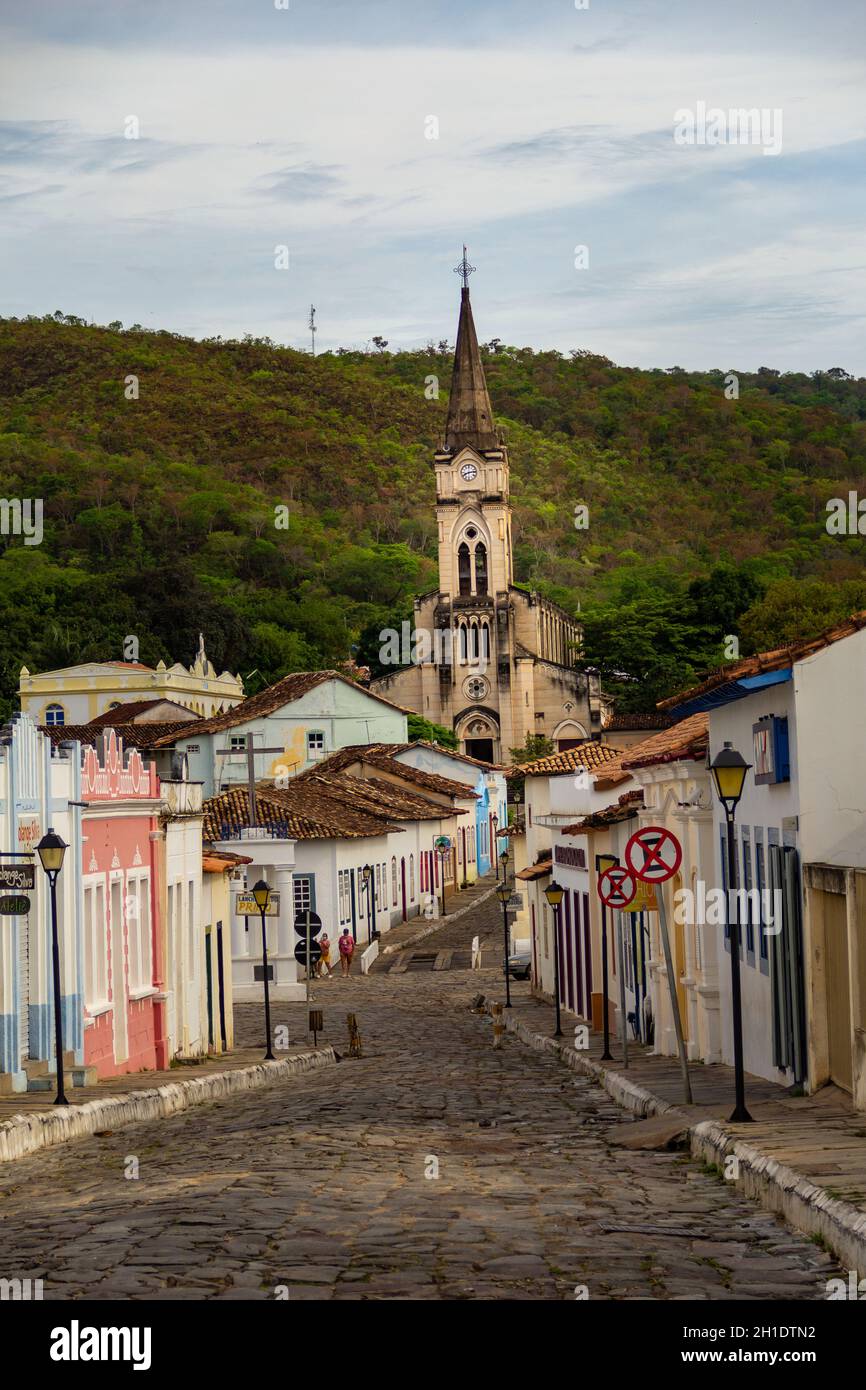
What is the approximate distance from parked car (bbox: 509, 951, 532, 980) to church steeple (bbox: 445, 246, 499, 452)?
71404 millimetres

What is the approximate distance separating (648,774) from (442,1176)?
34.0ft

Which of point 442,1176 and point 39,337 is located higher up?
point 39,337

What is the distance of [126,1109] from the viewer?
54.6 feet

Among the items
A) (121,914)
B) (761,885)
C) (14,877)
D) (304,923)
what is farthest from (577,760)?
(14,877)

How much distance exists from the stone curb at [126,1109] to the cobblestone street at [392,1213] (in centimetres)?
21

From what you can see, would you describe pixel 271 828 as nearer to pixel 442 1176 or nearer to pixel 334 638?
pixel 442 1176

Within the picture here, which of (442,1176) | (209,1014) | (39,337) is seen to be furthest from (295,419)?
(442,1176)

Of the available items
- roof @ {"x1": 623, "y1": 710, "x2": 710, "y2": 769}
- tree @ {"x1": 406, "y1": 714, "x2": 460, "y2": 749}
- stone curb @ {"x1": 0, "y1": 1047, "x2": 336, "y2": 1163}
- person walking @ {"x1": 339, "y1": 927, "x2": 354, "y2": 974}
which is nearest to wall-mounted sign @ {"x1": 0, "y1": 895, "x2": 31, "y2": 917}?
stone curb @ {"x1": 0, "y1": 1047, "x2": 336, "y2": 1163}

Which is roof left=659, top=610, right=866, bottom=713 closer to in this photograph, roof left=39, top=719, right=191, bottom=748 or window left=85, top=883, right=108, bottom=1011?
window left=85, top=883, right=108, bottom=1011

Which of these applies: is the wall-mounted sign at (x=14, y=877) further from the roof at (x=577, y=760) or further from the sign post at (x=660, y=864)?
the roof at (x=577, y=760)

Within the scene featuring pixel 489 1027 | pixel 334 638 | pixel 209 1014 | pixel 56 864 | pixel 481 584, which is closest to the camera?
pixel 56 864

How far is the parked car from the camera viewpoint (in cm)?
4206

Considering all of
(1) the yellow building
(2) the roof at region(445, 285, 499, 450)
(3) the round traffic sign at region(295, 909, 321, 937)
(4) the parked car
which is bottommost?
(4) the parked car

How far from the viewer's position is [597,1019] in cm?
2723
